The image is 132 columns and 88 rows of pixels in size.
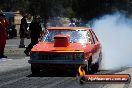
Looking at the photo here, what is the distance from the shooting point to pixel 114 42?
77.4 ft

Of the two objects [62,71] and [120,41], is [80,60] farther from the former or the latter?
[120,41]

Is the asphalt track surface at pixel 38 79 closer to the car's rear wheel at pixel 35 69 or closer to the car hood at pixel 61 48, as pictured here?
the car's rear wheel at pixel 35 69

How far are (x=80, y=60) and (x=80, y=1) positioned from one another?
2719 inches

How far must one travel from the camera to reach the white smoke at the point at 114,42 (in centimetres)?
2064

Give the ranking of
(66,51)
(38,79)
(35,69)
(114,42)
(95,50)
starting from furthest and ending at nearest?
(114,42), (95,50), (35,69), (66,51), (38,79)

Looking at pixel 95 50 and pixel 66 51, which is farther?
pixel 95 50

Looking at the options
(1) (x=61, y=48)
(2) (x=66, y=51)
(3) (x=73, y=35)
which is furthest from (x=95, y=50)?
(2) (x=66, y=51)

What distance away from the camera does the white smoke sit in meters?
20.6

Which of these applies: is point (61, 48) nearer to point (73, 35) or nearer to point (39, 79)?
point (73, 35)

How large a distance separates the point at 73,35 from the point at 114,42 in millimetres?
6358

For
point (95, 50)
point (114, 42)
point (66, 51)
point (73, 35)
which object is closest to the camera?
point (66, 51)

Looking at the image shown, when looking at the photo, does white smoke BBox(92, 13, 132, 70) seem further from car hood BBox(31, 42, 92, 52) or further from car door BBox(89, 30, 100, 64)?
car hood BBox(31, 42, 92, 52)

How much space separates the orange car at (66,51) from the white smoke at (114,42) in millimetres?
2355

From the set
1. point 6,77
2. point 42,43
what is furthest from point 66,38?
point 6,77
